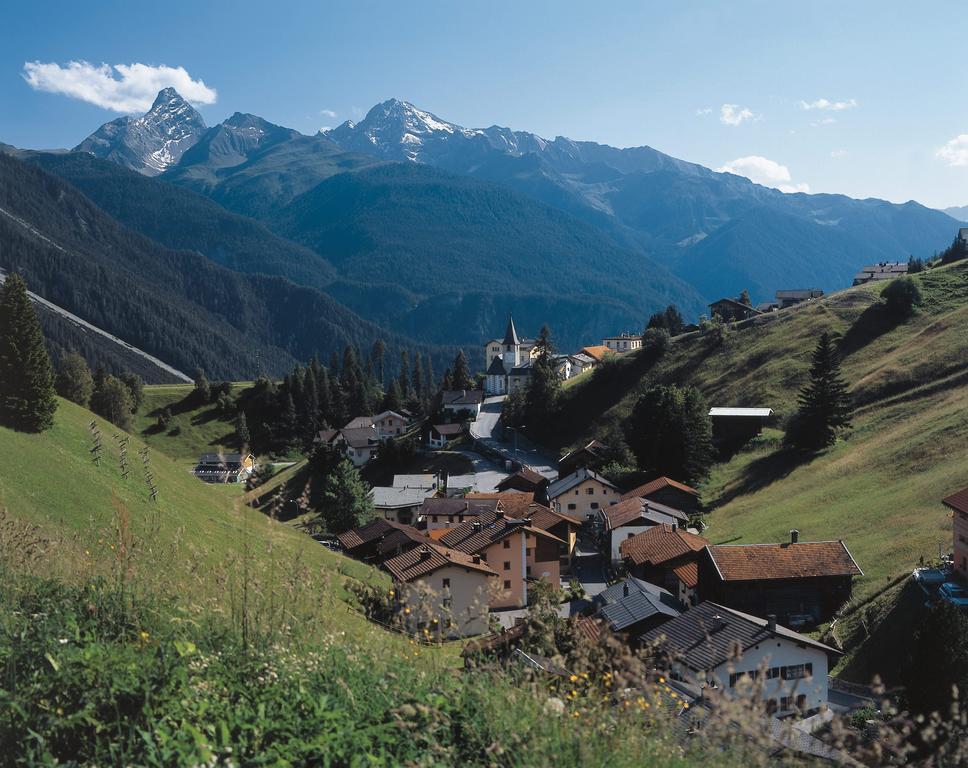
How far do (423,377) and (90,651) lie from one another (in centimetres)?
13386

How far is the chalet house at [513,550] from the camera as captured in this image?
38531mm

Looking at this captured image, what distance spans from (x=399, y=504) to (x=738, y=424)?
105 feet

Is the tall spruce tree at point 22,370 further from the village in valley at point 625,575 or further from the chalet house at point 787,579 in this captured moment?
the chalet house at point 787,579

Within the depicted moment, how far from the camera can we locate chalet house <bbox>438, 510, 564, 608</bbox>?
126 feet

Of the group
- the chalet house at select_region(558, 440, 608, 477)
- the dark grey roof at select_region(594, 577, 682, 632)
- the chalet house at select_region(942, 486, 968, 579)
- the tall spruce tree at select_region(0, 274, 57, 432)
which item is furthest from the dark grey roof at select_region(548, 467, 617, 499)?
the tall spruce tree at select_region(0, 274, 57, 432)

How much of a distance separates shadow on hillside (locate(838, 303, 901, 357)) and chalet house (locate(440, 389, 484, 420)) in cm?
4786

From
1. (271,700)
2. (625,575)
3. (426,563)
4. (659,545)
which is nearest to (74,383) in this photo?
(426,563)

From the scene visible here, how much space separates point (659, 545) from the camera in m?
41.3

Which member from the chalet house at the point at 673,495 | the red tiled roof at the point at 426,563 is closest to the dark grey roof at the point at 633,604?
the red tiled roof at the point at 426,563

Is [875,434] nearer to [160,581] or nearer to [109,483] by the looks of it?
[109,483]

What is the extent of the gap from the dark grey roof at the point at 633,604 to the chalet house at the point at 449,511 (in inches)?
846

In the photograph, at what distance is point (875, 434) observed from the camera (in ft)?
179

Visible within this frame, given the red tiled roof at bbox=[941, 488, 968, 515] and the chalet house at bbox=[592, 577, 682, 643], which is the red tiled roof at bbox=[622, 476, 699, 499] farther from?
the red tiled roof at bbox=[941, 488, 968, 515]

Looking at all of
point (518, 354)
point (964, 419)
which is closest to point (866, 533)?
point (964, 419)
